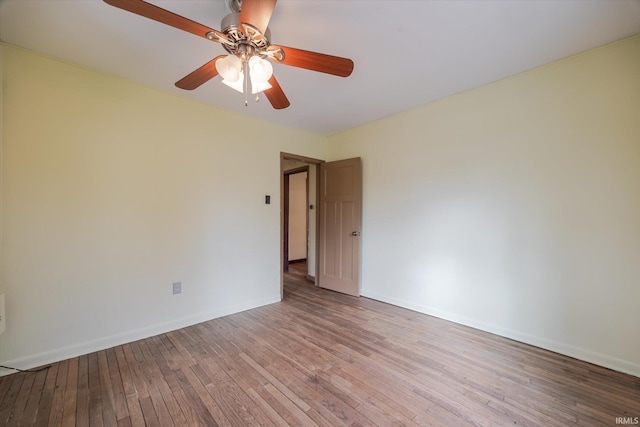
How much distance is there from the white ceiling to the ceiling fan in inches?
11.9

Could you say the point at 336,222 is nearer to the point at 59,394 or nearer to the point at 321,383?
the point at 321,383

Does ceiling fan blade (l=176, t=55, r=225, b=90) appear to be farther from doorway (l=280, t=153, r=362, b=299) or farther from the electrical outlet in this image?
the electrical outlet

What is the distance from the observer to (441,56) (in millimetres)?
2082

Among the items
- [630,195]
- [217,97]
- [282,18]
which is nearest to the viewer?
[282,18]

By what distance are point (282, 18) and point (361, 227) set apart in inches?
106

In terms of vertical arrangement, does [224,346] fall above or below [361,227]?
below

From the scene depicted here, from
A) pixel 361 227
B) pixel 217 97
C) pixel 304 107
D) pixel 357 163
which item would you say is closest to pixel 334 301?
pixel 361 227

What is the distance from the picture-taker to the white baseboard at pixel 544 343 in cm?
195

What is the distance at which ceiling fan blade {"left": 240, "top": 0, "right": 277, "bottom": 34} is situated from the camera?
117cm

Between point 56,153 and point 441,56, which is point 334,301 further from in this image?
point 56,153

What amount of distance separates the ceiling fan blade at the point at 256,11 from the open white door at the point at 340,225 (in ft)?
8.45

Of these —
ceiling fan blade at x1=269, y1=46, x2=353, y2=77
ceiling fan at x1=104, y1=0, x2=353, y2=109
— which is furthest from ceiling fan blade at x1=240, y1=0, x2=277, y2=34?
ceiling fan blade at x1=269, y1=46, x2=353, y2=77

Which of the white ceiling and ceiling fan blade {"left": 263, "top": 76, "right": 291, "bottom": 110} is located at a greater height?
the white ceiling

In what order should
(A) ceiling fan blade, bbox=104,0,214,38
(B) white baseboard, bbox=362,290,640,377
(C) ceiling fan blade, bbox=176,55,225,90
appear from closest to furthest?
(A) ceiling fan blade, bbox=104,0,214,38 < (C) ceiling fan blade, bbox=176,55,225,90 < (B) white baseboard, bbox=362,290,640,377
